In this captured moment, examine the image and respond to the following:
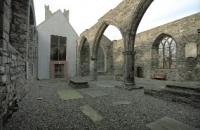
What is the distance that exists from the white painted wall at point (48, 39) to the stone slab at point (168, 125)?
12.5 metres

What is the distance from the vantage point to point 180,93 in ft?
13.6

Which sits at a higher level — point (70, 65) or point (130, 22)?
point (130, 22)

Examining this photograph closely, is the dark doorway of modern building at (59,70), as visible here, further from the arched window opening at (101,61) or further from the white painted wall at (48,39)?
the arched window opening at (101,61)

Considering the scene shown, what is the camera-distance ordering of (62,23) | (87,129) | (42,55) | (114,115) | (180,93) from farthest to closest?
(62,23) → (42,55) → (180,93) → (114,115) → (87,129)

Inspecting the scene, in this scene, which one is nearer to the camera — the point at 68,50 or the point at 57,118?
the point at 57,118

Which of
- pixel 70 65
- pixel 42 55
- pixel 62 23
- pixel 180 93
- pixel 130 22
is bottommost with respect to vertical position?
pixel 180 93

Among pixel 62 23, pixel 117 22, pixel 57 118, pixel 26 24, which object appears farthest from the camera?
pixel 62 23

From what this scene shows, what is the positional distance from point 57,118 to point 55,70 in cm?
1159

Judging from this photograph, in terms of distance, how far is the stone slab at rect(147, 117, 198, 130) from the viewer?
2.39 metres

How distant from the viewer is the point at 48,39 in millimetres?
13148

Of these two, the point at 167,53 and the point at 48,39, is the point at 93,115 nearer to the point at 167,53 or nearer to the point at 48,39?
the point at 167,53

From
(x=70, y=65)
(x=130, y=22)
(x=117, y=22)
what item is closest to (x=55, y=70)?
(x=70, y=65)

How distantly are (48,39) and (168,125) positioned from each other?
43.3 ft

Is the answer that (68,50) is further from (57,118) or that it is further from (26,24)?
A: (57,118)
